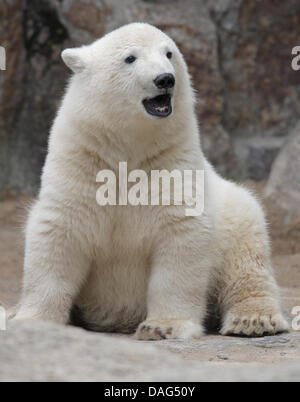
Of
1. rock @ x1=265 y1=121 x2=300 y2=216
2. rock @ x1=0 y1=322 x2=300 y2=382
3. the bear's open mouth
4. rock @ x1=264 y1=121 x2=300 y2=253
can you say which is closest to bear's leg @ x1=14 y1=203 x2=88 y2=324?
the bear's open mouth

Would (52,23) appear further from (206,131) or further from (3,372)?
(3,372)

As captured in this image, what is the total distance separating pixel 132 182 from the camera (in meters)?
5.12

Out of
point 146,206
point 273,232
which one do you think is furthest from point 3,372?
point 273,232

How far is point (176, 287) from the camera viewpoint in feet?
16.8

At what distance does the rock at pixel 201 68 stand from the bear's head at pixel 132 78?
373 cm

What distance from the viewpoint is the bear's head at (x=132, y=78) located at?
4980 millimetres

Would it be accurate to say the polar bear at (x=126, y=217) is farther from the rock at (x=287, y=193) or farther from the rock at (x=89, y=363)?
the rock at (x=287, y=193)

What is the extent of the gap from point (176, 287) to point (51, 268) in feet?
2.52

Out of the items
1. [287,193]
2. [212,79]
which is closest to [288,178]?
[287,193]
